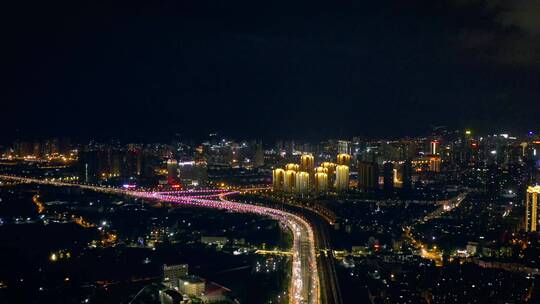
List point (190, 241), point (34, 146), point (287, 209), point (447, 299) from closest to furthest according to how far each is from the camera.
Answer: point (447, 299) < point (190, 241) < point (287, 209) < point (34, 146)

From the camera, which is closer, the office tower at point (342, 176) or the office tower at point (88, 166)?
the office tower at point (342, 176)

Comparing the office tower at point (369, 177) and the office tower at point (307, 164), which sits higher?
the office tower at point (307, 164)

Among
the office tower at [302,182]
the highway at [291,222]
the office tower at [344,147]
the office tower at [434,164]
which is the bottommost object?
the highway at [291,222]

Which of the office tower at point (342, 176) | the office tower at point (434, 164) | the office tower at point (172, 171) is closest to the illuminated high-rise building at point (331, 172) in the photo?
the office tower at point (342, 176)

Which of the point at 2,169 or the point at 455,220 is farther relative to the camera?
the point at 2,169

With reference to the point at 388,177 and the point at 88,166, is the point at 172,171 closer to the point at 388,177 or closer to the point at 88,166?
the point at 88,166

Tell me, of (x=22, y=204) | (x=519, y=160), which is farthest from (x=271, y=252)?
(x=519, y=160)

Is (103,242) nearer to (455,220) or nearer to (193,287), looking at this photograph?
(193,287)

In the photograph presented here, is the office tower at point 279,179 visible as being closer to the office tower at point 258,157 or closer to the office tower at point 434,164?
the office tower at point 434,164
